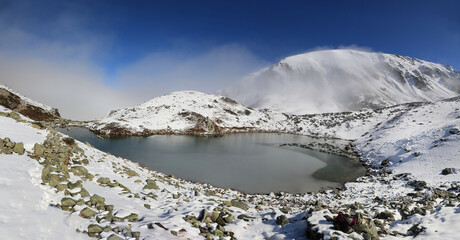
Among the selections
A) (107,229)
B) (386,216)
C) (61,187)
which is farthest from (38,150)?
(386,216)

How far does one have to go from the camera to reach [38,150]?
1236cm

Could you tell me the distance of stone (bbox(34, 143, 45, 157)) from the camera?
12206 millimetres

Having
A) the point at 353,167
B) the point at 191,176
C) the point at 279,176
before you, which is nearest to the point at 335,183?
the point at 279,176

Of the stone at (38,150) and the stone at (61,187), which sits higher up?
the stone at (38,150)

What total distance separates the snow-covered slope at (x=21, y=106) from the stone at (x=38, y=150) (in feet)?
188

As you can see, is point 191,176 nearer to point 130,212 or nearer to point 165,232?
point 130,212

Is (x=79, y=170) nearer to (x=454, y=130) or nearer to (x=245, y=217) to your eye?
(x=245, y=217)

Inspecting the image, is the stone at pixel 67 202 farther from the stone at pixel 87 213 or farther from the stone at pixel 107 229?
the stone at pixel 107 229

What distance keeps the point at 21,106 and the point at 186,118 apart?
46.8m

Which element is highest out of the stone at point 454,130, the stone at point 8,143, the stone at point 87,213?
the stone at point 454,130

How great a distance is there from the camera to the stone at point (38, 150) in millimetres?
12206

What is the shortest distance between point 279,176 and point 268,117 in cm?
8355

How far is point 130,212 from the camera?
10203 millimetres

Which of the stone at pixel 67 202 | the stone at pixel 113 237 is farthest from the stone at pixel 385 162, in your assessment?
the stone at pixel 67 202
